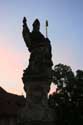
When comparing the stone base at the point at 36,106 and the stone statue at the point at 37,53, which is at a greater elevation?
the stone statue at the point at 37,53

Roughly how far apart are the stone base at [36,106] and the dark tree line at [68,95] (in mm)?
17700

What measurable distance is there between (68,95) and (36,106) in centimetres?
2566

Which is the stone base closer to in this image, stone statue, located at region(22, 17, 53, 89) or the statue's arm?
stone statue, located at region(22, 17, 53, 89)

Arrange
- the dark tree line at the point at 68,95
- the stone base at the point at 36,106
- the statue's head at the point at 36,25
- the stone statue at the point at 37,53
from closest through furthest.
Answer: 1. the stone base at the point at 36,106
2. the stone statue at the point at 37,53
3. the statue's head at the point at 36,25
4. the dark tree line at the point at 68,95

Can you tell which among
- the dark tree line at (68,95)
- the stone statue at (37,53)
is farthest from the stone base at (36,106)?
the dark tree line at (68,95)

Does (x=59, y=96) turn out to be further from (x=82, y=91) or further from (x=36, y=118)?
(x=36, y=118)

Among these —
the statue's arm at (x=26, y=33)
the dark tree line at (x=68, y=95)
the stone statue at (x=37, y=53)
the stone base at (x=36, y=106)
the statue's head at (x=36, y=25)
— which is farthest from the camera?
the dark tree line at (x=68, y=95)

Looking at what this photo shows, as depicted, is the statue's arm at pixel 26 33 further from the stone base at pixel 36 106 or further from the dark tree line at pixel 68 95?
the dark tree line at pixel 68 95

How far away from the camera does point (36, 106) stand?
1533cm

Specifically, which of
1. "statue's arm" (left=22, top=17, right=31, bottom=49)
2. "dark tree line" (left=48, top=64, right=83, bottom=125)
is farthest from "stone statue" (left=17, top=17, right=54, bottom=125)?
"dark tree line" (left=48, top=64, right=83, bottom=125)

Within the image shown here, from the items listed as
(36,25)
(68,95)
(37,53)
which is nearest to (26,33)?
(36,25)

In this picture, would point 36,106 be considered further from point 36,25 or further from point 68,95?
point 68,95

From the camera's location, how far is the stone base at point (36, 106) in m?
15.1

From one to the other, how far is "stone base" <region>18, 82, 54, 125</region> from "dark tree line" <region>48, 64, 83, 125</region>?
697 inches
